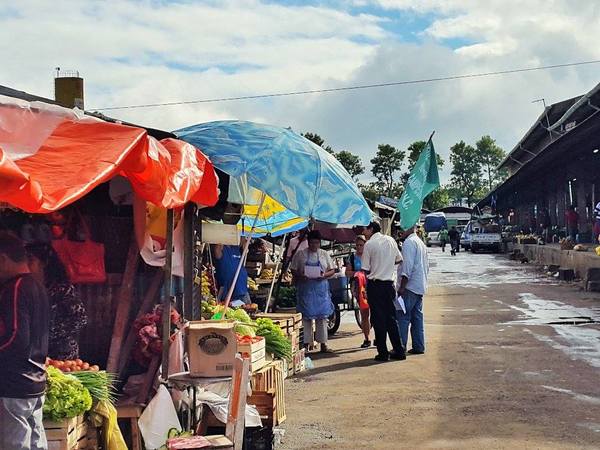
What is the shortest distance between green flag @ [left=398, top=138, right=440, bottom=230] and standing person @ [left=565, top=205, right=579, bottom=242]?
67.2ft

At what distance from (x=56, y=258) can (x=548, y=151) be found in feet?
72.8

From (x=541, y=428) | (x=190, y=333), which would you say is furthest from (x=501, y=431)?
(x=190, y=333)

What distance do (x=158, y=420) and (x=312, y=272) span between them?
5.75m

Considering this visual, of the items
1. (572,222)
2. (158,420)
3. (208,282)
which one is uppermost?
(572,222)

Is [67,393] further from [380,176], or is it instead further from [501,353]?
[380,176]

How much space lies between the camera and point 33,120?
5418mm

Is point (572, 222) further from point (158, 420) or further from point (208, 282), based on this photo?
point (158, 420)

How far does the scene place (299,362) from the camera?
11141 mm

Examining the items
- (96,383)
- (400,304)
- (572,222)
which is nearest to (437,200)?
(572,222)

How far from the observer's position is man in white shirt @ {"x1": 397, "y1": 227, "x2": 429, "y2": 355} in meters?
12.3

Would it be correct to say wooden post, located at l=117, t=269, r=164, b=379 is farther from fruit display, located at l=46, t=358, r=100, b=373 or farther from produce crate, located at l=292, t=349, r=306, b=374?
produce crate, located at l=292, t=349, r=306, b=374

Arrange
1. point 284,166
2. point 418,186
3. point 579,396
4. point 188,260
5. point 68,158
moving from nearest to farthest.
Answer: point 68,158
point 188,260
point 284,166
point 579,396
point 418,186

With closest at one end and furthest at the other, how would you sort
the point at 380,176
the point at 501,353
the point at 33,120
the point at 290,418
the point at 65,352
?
the point at 33,120 < the point at 65,352 < the point at 290,418 < the point at 501,353 < the point at 380,176

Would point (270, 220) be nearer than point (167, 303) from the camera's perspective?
No
